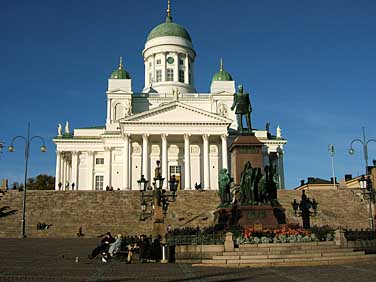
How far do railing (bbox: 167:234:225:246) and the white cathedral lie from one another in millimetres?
39804

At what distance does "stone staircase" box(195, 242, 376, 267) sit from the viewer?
17406 mm

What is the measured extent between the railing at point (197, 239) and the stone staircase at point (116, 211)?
17855mm

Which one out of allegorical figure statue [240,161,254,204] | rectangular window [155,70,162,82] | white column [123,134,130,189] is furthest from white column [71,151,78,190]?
allegorical figure statue [240,161,254,204]

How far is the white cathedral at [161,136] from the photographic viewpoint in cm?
6128

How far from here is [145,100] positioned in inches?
2778

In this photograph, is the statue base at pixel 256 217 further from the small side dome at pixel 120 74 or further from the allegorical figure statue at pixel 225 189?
the small side dome at pixel 120 74

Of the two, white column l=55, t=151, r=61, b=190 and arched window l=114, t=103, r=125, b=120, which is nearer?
white column l=55, t=151, r=61, b=190

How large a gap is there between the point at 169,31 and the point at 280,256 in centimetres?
6587

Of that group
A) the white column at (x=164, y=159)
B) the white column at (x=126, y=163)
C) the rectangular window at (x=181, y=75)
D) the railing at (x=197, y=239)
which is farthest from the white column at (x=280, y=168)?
the railing at (x=197, y=239)

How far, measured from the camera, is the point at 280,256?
1759 cm

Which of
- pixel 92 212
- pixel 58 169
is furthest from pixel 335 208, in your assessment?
pixel 58 169

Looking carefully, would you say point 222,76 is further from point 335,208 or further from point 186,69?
point 335,208

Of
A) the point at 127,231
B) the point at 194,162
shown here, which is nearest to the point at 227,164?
the point at 194,162

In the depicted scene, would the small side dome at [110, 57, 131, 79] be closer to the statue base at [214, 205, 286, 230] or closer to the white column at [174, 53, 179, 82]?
the white column at [174, 53, 179, 82]
